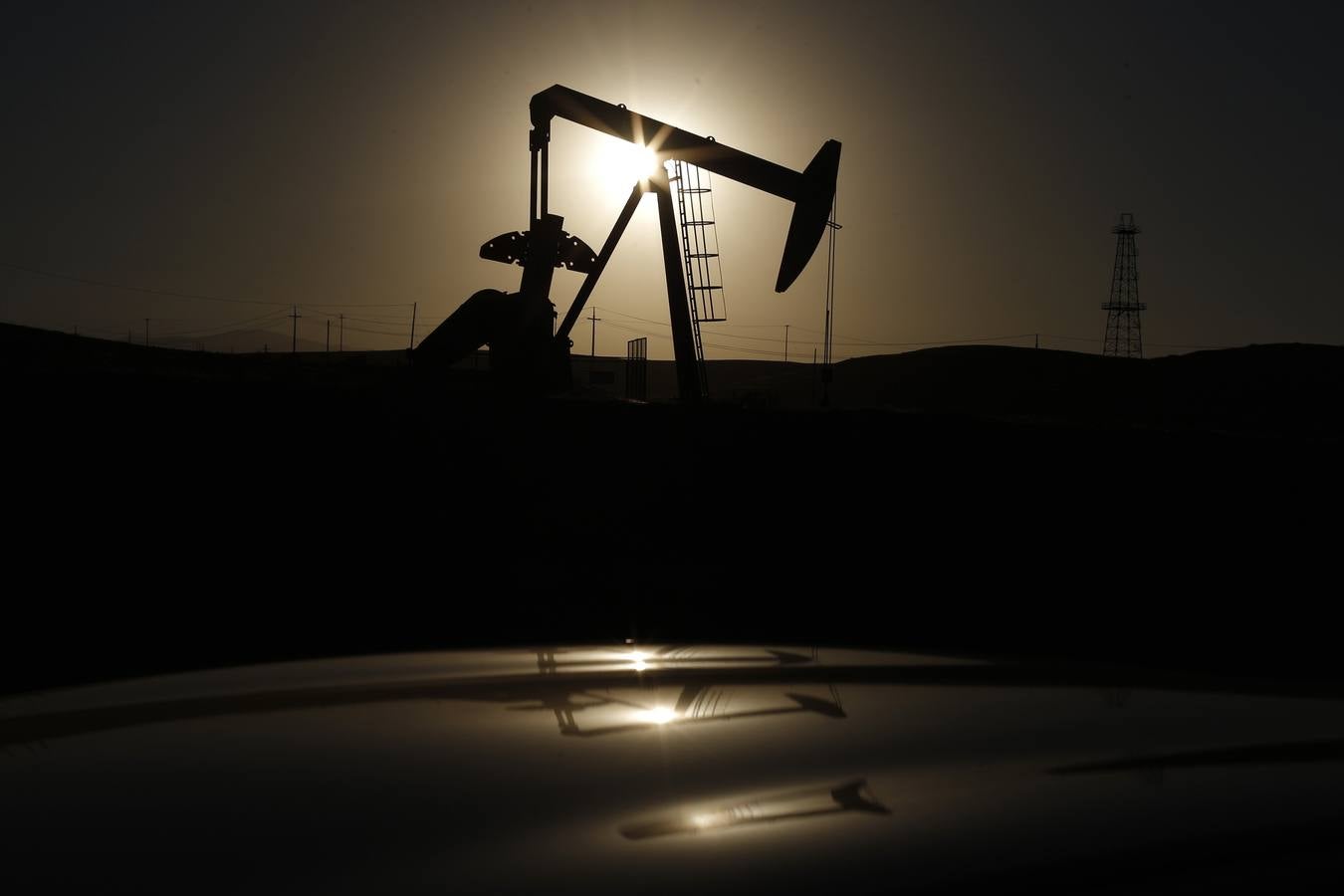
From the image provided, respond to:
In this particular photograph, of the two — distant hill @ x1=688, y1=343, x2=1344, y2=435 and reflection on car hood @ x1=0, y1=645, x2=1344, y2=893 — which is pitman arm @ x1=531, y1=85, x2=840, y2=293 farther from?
reflection on car hood @ x1=0, y1=645, x2=1344, y2=893

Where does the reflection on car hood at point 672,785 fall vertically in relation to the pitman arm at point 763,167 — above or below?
below

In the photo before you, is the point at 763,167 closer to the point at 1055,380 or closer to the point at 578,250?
the point at 578,250

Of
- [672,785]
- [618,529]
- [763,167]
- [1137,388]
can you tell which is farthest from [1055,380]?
[672,785]

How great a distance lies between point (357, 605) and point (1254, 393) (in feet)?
165

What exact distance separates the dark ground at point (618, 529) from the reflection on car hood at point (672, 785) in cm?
566

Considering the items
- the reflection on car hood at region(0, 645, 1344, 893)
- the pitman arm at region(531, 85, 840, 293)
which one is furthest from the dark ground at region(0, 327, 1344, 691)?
the pitman arm at region(531, 85, 840, 293)

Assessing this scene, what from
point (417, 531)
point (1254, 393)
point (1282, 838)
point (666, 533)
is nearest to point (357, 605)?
point (417, 531)

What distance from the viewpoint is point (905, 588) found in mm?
9789

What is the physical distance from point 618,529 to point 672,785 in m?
8.86

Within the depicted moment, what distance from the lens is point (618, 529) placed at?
33.3ft

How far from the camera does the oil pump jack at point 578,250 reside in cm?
1778

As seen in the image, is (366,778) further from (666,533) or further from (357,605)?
(666,533)

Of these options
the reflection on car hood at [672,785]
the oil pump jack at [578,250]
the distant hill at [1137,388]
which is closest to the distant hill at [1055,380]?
the distant hill at [1137,388]

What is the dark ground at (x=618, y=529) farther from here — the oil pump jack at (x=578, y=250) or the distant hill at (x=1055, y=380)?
the distant hill at (x=1055, y=380)
